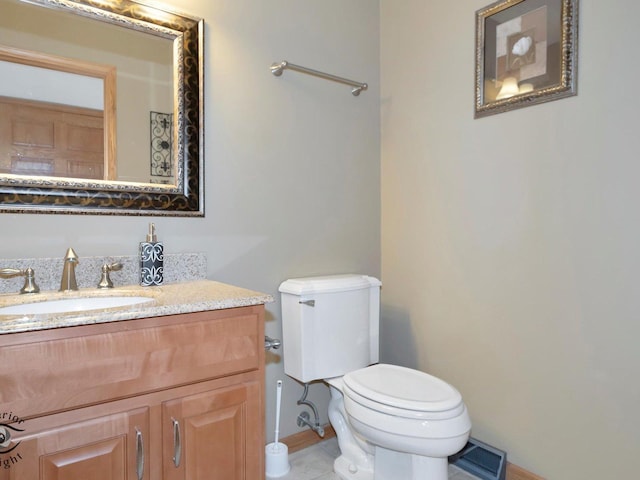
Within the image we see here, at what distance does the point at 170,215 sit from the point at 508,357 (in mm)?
1447

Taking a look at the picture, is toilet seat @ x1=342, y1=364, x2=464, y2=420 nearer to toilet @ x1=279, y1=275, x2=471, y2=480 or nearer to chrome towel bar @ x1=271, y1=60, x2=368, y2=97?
toilet @ x1=279, y1=275, x2=471, y2=480

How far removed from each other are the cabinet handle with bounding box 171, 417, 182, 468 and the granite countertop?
0.29 metres

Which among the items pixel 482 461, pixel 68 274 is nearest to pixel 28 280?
pixel 68 274

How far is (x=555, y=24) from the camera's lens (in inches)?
59.0

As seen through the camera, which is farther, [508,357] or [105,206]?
[508,357]

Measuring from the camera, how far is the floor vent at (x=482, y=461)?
166 cm

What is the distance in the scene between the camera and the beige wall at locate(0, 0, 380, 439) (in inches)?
60.9

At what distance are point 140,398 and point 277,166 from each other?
112 centimetres

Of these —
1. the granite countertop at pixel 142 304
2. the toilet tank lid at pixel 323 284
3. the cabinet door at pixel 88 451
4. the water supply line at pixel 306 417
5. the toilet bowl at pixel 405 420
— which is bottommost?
the water supply line at pixel 306 417

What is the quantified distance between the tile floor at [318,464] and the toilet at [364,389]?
6 centimetres

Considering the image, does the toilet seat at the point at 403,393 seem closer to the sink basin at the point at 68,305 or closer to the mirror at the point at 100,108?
the sink basin at the point at 68,305

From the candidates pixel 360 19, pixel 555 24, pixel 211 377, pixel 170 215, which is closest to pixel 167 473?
pixel 211 377

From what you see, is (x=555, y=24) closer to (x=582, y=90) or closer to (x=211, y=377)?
(x=582, y=90)

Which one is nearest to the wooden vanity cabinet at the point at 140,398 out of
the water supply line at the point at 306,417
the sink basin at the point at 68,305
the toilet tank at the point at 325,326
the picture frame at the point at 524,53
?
the sink basin at the point at 68,305
